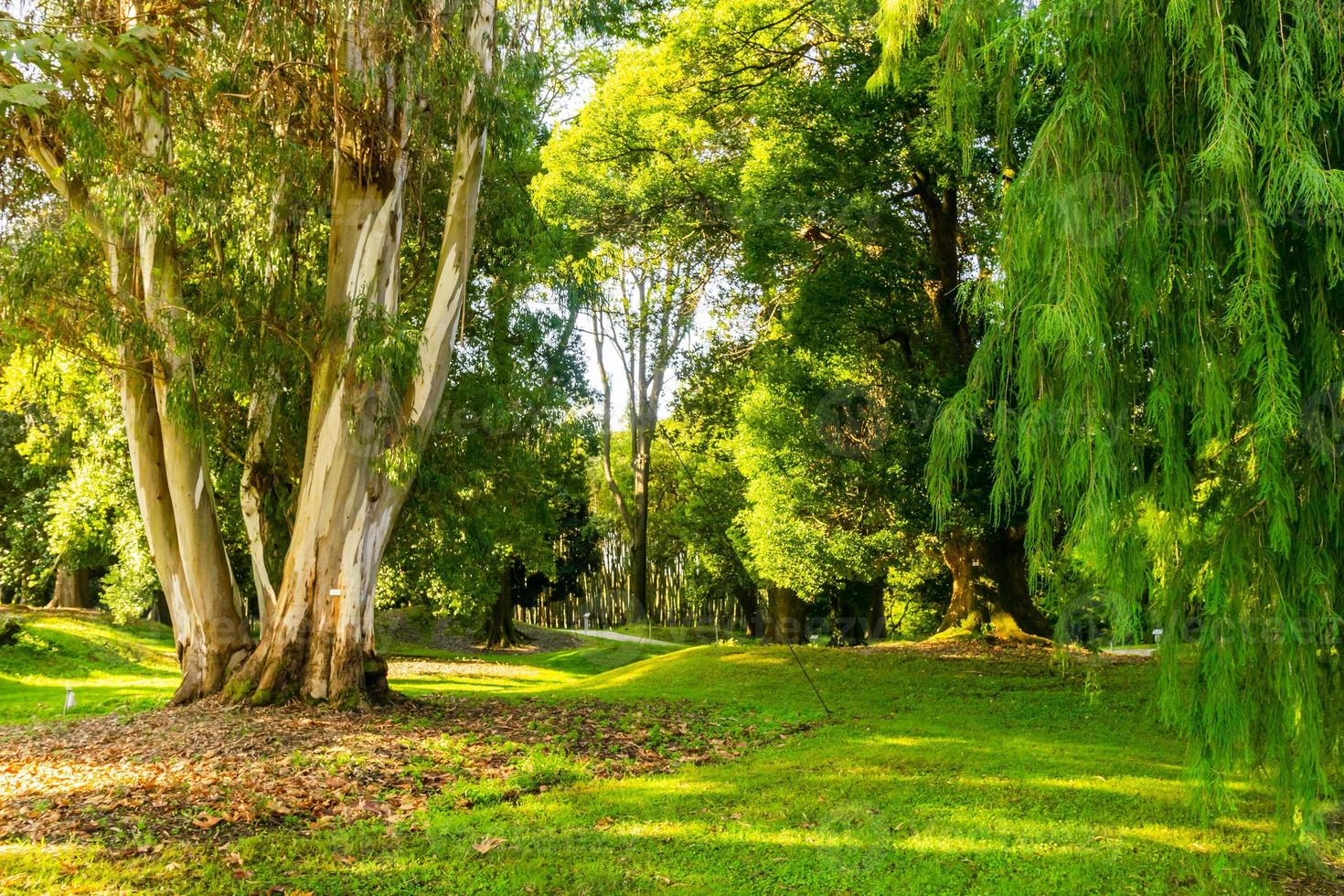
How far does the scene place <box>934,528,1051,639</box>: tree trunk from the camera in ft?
44.2

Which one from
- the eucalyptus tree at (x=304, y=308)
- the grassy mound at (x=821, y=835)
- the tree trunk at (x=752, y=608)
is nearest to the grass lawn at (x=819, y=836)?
the grassy mound at (x=821, y=835)

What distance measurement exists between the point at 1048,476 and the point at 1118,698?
22.6 feet

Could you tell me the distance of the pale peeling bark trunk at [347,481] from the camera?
8.81m

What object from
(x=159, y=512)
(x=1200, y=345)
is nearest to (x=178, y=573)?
(x=159, y=512)

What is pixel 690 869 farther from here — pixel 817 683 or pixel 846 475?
pixel 846 475

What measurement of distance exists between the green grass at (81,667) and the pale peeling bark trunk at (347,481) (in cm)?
216

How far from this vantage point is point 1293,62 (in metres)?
3.83

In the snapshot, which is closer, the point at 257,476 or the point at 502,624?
the point at 257,476

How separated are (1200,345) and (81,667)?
54.1ft

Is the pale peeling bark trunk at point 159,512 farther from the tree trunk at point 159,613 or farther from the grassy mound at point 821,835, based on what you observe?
the tree trunk at point 159,613

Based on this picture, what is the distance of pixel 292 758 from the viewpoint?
21.2 feet

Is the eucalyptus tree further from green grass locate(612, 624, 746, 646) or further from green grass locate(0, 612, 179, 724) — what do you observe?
green grass locate(612, 624, 746, 646)

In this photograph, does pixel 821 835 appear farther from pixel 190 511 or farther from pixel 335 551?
pixel 190 511

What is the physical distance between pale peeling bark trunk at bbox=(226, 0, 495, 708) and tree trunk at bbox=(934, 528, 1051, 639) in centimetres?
789
